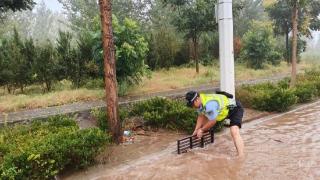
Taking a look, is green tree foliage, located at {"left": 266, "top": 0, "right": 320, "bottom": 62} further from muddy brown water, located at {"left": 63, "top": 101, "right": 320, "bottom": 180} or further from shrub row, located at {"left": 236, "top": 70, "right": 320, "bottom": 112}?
muddy brown water, located at {"left": 63, "top": 101, "right": 320, "bottom": 180}

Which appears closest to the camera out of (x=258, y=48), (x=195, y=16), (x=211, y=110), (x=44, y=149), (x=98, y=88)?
(x=44, y=149)

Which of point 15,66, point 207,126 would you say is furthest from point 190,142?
point 15,66

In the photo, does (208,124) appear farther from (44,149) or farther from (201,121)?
(44,149)

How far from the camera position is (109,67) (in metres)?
8.23

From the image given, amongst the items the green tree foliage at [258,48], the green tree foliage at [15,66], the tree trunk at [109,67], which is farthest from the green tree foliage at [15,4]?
the green tree foliage at [258,48]

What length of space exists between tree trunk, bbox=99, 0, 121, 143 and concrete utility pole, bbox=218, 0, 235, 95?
2784mm

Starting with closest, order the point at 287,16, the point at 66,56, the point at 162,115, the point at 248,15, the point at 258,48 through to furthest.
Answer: the point at 162,115
the point at 66,56
the point at 258,48
the point at 287,16
the point at 248,15

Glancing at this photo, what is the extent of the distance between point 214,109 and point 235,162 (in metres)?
1.05

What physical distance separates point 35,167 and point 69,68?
888cm

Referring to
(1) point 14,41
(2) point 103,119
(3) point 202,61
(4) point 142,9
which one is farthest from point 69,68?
(4) point 142,9

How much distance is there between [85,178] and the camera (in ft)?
21.7

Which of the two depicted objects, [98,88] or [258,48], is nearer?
[98,88]

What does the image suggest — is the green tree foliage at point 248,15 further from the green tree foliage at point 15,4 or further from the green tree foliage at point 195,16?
the green tree foliage at point 15,4

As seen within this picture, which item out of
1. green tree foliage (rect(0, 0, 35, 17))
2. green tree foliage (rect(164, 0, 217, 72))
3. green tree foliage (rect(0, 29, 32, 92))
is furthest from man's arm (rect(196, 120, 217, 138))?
green tree foliage (rect(164, 0, 217, 72))
